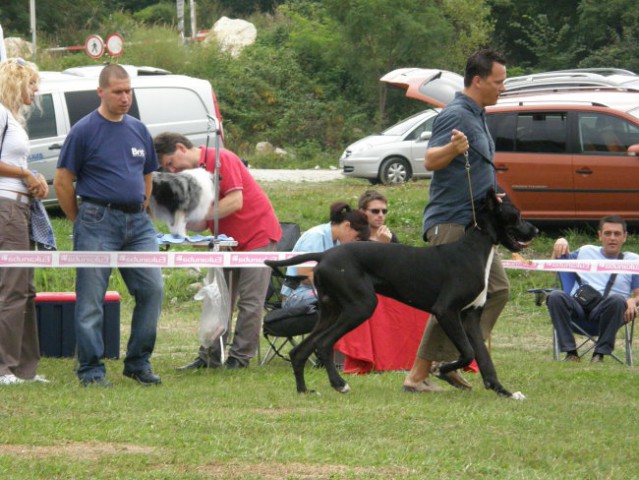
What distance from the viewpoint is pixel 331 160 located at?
30.0 metres

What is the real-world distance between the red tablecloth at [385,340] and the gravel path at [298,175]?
1486cm

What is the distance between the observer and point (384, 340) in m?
8.64

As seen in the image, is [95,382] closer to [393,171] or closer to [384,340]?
[384,340]

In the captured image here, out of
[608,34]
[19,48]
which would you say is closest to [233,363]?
[19,48]

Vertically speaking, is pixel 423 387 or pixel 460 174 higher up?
pixel 460 174

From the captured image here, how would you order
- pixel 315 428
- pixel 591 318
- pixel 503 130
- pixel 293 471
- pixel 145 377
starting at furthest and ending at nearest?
pixel 503 130, pixel 591 318, pixel 145 377, pixel 315 428, pixel 293 471

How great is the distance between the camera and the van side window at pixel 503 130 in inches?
595

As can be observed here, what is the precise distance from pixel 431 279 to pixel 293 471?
2216 mm

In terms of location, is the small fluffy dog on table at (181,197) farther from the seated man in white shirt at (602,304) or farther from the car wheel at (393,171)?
the car wheel at (393,171)

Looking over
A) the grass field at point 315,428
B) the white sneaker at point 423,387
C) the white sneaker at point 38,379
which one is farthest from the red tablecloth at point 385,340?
A: the white sneaker at point 38,379

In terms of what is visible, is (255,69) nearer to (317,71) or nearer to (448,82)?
(317,71)

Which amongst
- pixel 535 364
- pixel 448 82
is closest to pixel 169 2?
pixel 448 82

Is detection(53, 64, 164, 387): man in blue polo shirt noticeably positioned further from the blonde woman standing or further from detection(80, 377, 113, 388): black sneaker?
the blonde woman standing

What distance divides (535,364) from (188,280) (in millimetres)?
6085
